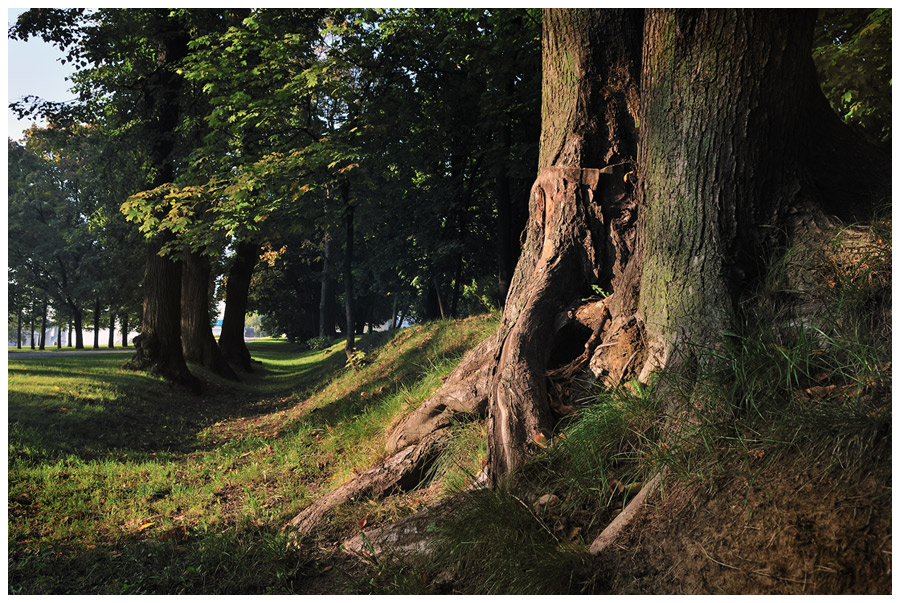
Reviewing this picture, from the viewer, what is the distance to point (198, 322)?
612 inches

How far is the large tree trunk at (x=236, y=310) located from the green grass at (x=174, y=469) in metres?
4.88

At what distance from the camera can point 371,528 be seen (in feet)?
13.6

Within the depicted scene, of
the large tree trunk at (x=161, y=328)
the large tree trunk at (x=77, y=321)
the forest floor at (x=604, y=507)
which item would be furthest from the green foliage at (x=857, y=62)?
the large tree trunk at (x=77, y=321)

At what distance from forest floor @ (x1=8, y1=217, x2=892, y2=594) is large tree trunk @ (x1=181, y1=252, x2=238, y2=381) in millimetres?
9307

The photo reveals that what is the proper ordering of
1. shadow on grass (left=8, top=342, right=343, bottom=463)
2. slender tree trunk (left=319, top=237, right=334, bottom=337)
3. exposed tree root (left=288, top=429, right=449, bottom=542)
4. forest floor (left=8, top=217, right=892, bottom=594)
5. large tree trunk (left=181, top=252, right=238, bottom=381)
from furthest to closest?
1. slender tree trunk (left=319, top=237, right=334, bottom=337)
2. large tree trunk (left=181, top=252, right=238, bottom=381)
3. shadow on grass (left=8, top=342, right=343, bottom=463)
4. exposed tree root (left=288, top=429, right=449, bottom=542)
5. forest floor (left=8, top=217, right=892, bottom=594)

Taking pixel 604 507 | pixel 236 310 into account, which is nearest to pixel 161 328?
pixel 236 310

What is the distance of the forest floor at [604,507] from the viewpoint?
2.58 m

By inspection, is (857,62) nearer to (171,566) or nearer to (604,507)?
(604,507)

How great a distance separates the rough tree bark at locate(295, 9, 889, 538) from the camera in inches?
150

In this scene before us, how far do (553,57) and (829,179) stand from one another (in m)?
2.51

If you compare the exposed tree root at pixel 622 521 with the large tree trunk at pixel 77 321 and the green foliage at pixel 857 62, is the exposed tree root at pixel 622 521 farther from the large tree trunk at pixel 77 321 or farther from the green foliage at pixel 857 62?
the large tree trunk at pixel 77 321

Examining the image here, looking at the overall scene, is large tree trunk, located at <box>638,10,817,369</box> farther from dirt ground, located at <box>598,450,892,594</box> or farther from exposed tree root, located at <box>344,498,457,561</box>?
exposed tree root, located at <box>344,498,457,561</box>

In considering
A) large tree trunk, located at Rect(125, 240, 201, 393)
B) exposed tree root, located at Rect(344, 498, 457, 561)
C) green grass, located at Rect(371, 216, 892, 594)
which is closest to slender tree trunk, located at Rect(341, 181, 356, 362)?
large tree trunk, located at Rect(125, 240, 201, 393)

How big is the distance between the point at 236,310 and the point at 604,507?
52.0 feet
